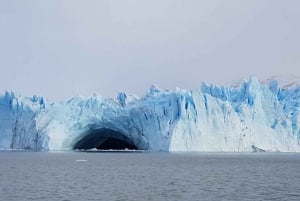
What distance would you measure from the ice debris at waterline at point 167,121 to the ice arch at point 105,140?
14.2 feet

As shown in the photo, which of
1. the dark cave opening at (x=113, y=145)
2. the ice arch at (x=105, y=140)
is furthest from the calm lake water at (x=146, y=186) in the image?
the dark cave opening at (x=113, y=145)

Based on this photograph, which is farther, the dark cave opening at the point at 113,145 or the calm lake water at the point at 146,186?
the dark cave opening at the point at 113,145

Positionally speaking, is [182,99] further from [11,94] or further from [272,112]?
[11,94]

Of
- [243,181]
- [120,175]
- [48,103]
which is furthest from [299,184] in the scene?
[48,103]

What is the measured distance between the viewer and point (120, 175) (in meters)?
26.3

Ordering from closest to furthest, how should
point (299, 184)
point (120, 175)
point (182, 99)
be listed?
point (299, 184)
point (120, 175)
point (182, 99)

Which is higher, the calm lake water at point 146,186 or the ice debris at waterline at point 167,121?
the ice debris at waterline at point 167,121

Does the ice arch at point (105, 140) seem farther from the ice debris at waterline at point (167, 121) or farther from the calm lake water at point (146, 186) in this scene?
the calm lake water at point (146, 186)

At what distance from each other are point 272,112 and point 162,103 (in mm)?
11435

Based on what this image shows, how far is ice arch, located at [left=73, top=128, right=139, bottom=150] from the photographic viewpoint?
54.8m

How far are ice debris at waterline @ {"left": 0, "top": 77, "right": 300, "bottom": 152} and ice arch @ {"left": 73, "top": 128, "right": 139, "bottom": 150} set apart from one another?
4335mm

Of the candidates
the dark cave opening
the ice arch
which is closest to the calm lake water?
the ice arch

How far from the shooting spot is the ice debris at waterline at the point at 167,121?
4512cm

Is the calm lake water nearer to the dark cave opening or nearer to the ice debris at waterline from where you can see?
the ice debris at waterline
